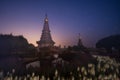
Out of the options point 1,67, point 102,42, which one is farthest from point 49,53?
point 102,42

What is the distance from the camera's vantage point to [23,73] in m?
6.76

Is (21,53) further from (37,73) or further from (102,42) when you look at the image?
(102,42)

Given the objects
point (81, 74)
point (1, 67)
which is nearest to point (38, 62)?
point (1, 67)

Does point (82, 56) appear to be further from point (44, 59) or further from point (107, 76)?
point (107, 76)

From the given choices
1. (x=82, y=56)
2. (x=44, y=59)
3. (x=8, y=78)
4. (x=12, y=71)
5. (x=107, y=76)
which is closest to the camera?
(x=8, y=78)

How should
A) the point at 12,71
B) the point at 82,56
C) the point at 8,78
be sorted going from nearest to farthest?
the point at 8,78 → the point at 12,71 → the point at 82,56

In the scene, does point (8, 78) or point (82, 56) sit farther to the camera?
point (82, 56)

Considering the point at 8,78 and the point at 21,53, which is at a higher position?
the point at 21,53

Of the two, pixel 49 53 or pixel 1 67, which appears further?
pixel 49 53

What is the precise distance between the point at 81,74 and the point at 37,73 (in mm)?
1236

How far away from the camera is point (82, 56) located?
913 centimetres

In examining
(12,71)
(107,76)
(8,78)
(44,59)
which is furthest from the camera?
(44,59)

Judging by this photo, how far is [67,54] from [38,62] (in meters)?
1.11

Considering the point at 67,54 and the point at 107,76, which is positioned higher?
the point at 67,54
